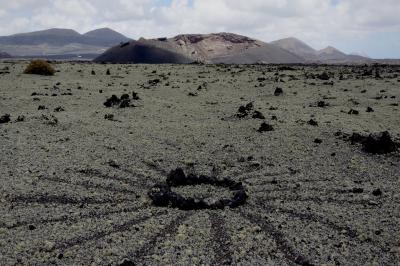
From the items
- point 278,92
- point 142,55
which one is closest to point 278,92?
point 278,92

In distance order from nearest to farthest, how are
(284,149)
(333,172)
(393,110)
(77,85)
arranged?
(333,172) < (284,149) < (393,110) < (77,85)

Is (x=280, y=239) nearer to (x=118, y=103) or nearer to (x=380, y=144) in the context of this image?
(x=380, y=144)

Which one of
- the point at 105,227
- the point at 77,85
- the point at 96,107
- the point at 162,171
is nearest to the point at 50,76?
the point at 77,85

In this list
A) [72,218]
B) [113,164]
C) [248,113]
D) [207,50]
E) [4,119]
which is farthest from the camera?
[207,50]

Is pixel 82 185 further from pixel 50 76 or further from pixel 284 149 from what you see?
pixel 50 76

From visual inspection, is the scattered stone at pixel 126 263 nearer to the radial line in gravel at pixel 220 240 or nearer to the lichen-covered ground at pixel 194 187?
the lichen-covered ground at pixel 194 187

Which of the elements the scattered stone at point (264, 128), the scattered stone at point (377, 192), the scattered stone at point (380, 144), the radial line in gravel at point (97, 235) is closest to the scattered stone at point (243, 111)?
the scattered stone at point (264, 128)
